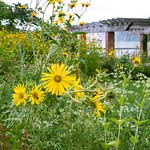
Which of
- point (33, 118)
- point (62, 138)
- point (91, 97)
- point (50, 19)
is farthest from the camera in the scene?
point (50, 19)

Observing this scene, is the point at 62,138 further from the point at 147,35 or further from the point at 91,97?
the point at 147,35

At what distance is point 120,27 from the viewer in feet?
50.7

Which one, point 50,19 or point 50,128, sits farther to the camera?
point 50,19

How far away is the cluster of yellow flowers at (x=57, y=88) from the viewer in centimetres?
122

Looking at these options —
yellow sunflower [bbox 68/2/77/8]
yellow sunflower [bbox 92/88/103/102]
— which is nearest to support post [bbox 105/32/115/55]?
yellow sunflower [bbox 68/2/77/8]

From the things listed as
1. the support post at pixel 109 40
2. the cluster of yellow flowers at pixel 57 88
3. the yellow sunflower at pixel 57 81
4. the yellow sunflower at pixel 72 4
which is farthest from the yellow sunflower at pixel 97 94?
the support post at pixel 109 40

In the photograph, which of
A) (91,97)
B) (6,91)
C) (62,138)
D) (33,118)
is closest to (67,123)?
(62,138)

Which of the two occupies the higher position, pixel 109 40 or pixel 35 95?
pixel 109 40

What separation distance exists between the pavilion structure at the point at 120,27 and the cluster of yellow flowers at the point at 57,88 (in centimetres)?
1334

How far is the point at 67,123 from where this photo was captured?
5.80 ft

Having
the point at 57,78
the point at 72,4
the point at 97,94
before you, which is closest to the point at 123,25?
the point at 72,4

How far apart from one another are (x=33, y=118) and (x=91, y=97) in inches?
10.6

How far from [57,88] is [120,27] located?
14403mm

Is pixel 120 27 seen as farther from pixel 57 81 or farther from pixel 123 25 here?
pixel 57 81
